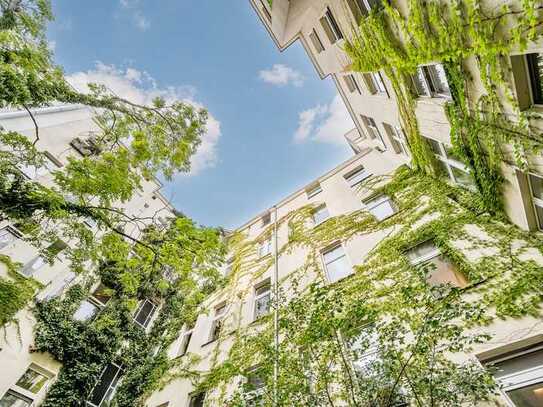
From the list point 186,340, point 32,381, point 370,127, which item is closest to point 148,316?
point 186,340

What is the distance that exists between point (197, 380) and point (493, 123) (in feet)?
38.6

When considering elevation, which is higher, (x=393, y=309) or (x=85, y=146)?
(x=85, y=146)

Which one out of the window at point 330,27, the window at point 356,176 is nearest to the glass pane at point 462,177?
the window at point 356,176

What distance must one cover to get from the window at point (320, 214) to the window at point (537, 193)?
842 cm

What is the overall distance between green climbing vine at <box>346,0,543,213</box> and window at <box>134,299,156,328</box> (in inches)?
620

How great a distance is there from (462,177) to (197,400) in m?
12.1

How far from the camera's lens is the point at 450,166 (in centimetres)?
809

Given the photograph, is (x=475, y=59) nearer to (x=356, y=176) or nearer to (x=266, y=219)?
(x=356, y=176)

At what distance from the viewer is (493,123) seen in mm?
4980

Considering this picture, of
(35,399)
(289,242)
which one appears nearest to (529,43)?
(289,242)

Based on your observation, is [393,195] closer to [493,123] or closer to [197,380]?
[493,123]

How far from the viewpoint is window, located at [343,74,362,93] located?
1276cm

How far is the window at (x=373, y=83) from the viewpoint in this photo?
10.2 m

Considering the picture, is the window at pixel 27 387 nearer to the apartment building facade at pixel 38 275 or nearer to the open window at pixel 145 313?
the apartment building facade at pixel 38 275
